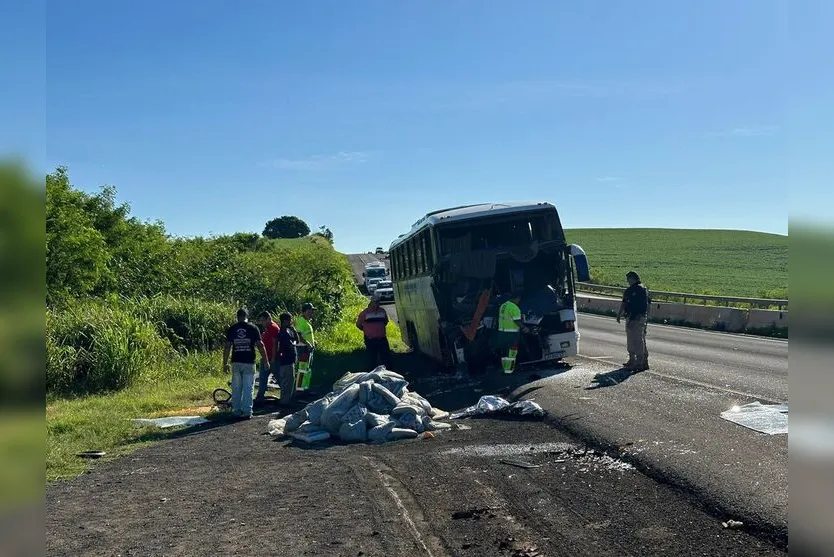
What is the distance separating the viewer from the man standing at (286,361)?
15219 mm

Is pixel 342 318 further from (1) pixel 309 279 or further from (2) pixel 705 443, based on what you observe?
(2) pixel 705 443

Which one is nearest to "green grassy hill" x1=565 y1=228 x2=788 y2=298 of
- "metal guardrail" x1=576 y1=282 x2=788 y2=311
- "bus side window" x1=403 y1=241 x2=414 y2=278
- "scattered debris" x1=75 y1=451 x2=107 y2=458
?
"metal guardrail" x1=576 y1=282 x2=788 y2=311

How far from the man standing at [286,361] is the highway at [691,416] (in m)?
4.05

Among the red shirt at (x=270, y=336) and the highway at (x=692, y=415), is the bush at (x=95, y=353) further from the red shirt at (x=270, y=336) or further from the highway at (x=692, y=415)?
the highway at (x=692, y=415)

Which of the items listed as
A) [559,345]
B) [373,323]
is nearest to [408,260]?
[373,323]

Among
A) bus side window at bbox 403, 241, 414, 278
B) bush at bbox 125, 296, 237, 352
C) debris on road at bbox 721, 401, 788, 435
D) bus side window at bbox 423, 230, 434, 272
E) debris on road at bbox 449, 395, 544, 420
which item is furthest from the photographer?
bush at bbox 125, 296, 237, 352

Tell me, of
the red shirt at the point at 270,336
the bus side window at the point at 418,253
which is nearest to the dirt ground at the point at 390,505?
the red shirt at the point at 270,336

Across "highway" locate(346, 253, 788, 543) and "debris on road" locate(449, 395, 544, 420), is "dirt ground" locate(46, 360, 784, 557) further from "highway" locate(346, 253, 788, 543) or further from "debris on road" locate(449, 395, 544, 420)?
"debris on road" locate(449, 395, 544, 420)

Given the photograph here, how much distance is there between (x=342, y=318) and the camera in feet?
102

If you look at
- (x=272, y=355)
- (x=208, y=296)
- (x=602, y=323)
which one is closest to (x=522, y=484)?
(x=272, y=355)

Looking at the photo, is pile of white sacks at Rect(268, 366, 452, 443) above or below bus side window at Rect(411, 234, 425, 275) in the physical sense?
below

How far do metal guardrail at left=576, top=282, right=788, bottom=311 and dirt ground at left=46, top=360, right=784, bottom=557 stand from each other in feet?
42.1

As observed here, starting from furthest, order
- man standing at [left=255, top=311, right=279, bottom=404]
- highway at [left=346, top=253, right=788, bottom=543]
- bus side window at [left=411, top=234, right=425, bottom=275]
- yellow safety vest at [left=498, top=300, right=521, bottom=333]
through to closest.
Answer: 1. bus side window at [left=411, top=234, right=425, bottom=275]
2. yellow safety vest at [left=498, top=300, right=521, bottom=333]
3. man standing at [left=255, top=311, right=279, bottom=404]
4. highway at [left=346, top=253, right=788, bottom=543]

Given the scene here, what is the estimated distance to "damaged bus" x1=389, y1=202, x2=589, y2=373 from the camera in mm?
17156
